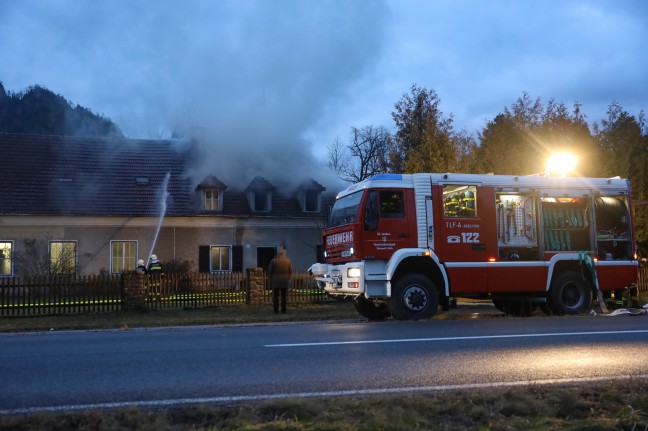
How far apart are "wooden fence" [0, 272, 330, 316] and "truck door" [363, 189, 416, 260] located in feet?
23.5

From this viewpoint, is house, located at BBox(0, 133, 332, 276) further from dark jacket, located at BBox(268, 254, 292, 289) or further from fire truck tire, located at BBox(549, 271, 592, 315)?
fire truck tire, located at BBox(549, 271, 592, 315)

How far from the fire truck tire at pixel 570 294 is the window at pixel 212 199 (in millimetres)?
20899

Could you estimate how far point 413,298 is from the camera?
44.6 ft

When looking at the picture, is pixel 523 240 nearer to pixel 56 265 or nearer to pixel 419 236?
pixel 419 236

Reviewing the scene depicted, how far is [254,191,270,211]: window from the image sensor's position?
33.8 m

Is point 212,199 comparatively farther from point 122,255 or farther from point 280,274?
point 280,274

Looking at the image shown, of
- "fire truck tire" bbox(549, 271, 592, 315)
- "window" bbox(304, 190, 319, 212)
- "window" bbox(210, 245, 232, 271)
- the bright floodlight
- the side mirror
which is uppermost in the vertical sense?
"window" bbox(304, 190, 319, 212)

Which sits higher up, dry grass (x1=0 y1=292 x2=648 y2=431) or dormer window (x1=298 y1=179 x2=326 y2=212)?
dormer window (x1=298 y1=179 x2=326 y2=212)

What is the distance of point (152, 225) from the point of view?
31.9 meters

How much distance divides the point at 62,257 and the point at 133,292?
1117cm

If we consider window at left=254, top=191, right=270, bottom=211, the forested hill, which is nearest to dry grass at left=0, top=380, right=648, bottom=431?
window at left=254, top=191, right=270, bottom=211

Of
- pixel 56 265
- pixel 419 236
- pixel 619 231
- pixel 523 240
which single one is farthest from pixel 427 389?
pixel 56 265

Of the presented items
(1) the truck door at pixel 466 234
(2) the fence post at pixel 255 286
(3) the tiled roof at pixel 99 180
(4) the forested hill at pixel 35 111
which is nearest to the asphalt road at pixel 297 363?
(1) the truck door at pixel 466 234

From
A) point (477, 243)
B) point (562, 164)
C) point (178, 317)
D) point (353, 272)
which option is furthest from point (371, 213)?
point (562, 164)
